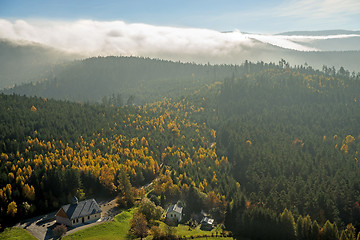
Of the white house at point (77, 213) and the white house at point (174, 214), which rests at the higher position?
the white house at point (77, 213)

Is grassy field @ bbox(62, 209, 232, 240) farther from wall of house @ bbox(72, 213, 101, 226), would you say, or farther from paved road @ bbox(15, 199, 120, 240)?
wall of house @ bbox(72, 213, 101, 226)

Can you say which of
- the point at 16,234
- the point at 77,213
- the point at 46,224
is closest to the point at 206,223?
the point at 77,213

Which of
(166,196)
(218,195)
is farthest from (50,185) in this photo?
(218,195)

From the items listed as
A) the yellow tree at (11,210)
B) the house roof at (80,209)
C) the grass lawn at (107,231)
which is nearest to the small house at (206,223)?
the grass lawn at (107,231)

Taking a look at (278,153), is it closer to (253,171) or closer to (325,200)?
(253,171)

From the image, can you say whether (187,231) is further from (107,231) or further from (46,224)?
(46,224)

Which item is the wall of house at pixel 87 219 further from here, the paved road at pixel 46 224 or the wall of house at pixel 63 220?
the paved road at pixel 46 224

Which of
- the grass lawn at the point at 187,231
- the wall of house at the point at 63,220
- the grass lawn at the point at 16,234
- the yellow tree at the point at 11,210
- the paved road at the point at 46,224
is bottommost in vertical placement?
the grass lawn at the point at 187,231
